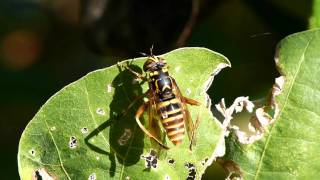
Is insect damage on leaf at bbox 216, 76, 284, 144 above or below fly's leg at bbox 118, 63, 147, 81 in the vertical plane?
below

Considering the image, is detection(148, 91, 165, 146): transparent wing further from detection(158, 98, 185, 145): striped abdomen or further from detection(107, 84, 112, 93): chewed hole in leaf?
detection(107, 84, 112, 93): chewed hole in leaf

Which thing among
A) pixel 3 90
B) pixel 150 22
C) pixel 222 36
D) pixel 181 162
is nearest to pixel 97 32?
pixel 150 22

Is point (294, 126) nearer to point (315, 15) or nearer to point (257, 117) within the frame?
point (257, 117)

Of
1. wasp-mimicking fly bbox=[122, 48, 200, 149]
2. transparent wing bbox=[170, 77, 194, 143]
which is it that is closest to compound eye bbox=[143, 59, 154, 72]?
wasp-mimicking fly bbox=[122, 48, 200, 149]

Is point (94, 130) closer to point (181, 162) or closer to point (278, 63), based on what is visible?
point (181, 162)

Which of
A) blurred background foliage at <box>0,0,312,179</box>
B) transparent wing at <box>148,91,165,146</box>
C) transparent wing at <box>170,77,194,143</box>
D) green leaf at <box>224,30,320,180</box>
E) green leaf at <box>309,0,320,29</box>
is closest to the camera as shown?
green leaf at <box>224,30,320,180</box>

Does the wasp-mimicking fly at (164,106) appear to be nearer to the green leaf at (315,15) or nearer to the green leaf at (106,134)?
the green leaf at (106,134)
